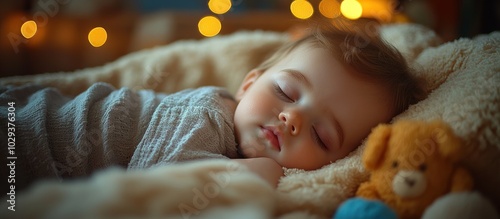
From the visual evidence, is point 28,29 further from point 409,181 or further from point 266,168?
point 409,181

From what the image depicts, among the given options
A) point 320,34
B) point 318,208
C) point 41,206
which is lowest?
point 318,208

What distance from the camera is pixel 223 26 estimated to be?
7.41 feet

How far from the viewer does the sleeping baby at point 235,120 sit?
2.79ft

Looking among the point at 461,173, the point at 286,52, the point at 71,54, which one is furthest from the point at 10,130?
the point at 71,54

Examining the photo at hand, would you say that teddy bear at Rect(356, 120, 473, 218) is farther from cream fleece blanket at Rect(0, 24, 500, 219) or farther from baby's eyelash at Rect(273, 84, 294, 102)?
baby's eyelash at Rect(273, 84, 294, 102)

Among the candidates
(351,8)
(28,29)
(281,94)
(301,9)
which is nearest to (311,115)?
(281,94)

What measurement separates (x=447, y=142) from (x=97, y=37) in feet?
6.45

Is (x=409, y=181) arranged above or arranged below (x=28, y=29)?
below

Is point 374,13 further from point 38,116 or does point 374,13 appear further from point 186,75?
point 38,116

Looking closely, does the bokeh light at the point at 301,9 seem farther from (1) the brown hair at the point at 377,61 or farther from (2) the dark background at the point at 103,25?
(1) the brown hair at the point at 377,61

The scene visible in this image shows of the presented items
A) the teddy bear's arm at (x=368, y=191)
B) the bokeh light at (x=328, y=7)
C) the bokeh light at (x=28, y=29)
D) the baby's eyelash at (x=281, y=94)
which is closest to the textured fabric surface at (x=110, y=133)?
the baby's eyelash at (x=281, y=94)

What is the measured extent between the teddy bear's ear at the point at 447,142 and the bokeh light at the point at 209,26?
167cm

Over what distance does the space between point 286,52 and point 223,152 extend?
35 centimetres

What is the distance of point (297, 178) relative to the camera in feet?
2.59
